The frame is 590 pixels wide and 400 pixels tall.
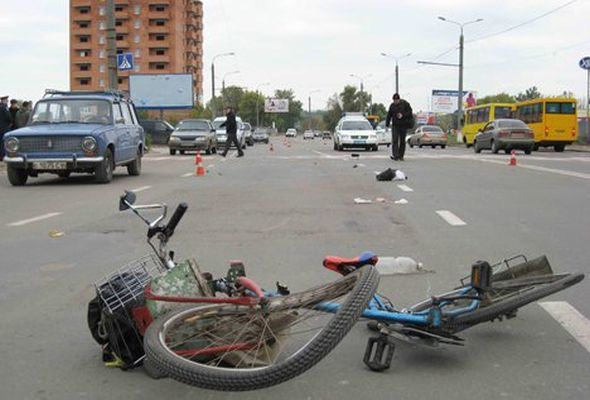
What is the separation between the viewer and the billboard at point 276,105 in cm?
15050

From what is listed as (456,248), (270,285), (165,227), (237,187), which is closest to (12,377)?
(165,227)

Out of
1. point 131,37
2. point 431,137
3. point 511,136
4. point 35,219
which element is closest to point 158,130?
point 431,137

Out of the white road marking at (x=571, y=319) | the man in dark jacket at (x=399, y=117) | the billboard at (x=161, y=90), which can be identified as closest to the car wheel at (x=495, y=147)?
the man in dark jacket at (x=399, y=117)

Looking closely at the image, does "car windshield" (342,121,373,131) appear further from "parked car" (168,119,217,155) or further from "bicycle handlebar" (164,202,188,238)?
"bicycle handlebar" (164,202,188,238)

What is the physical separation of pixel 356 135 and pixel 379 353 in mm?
30138

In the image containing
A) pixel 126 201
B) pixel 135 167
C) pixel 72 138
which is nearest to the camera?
pixel 126 201

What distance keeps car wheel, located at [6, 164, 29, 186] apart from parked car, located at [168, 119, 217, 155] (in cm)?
1660

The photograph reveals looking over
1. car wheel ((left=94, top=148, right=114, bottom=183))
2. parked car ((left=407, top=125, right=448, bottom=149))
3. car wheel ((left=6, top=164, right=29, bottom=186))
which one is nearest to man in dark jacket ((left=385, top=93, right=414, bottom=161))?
car wheel ((left=94, top=148, right=114, bottom=183))

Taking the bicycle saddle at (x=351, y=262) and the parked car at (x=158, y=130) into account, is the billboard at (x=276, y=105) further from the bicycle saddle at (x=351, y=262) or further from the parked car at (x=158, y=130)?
the bicycle saddle at (x=351, y=262)

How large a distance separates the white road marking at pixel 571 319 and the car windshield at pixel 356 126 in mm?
29467

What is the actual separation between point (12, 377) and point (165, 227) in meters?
1.12

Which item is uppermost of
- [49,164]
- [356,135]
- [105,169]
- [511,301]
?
[356,135]

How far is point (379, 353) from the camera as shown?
12.6ft

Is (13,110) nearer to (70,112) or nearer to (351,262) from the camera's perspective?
(70,112)
